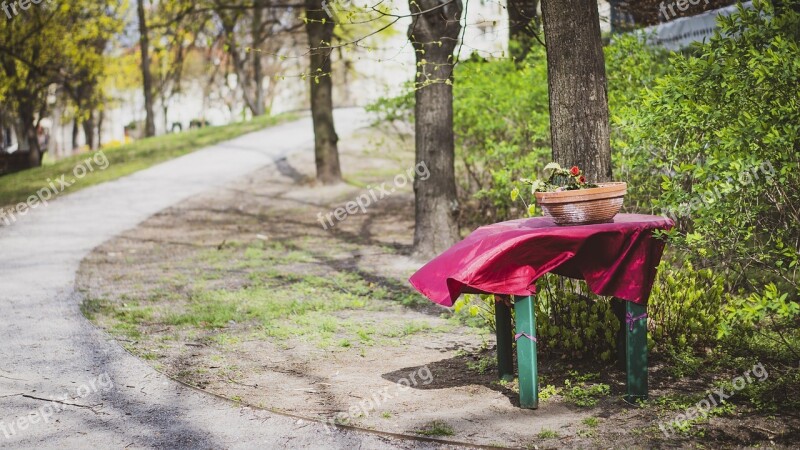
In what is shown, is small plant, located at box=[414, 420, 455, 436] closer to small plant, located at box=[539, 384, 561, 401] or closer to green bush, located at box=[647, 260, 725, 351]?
small plant, located at box=[539, 384, 561, 401]

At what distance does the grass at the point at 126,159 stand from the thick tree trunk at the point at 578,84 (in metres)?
13.6

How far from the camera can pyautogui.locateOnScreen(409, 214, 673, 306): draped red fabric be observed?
480 centimetres

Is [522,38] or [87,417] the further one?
Result: [522,38]

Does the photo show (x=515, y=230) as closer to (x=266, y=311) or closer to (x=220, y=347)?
(x=220, y=347)

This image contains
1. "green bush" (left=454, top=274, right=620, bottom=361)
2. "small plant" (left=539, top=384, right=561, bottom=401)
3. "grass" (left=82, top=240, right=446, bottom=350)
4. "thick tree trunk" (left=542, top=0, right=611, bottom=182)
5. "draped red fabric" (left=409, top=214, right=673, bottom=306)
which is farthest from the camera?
"grass" (left=82, top=240, right=446, bottom=350)

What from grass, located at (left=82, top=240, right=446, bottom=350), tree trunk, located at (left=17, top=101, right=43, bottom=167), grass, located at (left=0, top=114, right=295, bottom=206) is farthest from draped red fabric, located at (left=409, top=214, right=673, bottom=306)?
tree trunk, located at (left=17, top=101, right=43, bottom=167)

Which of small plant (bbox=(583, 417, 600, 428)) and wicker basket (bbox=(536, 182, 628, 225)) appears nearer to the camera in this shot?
small plant (bbox=(583, 417, 600, 428))

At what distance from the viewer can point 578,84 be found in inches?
236

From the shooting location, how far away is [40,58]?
973 inches

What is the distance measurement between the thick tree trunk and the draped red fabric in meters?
1.19

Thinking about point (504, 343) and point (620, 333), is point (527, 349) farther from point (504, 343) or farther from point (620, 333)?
point (620, 333)

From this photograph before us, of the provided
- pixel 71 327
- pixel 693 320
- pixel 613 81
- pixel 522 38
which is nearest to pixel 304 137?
pixel 522 38

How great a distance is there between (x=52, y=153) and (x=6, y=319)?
3934 centimetres

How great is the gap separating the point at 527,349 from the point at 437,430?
2.46 ft
